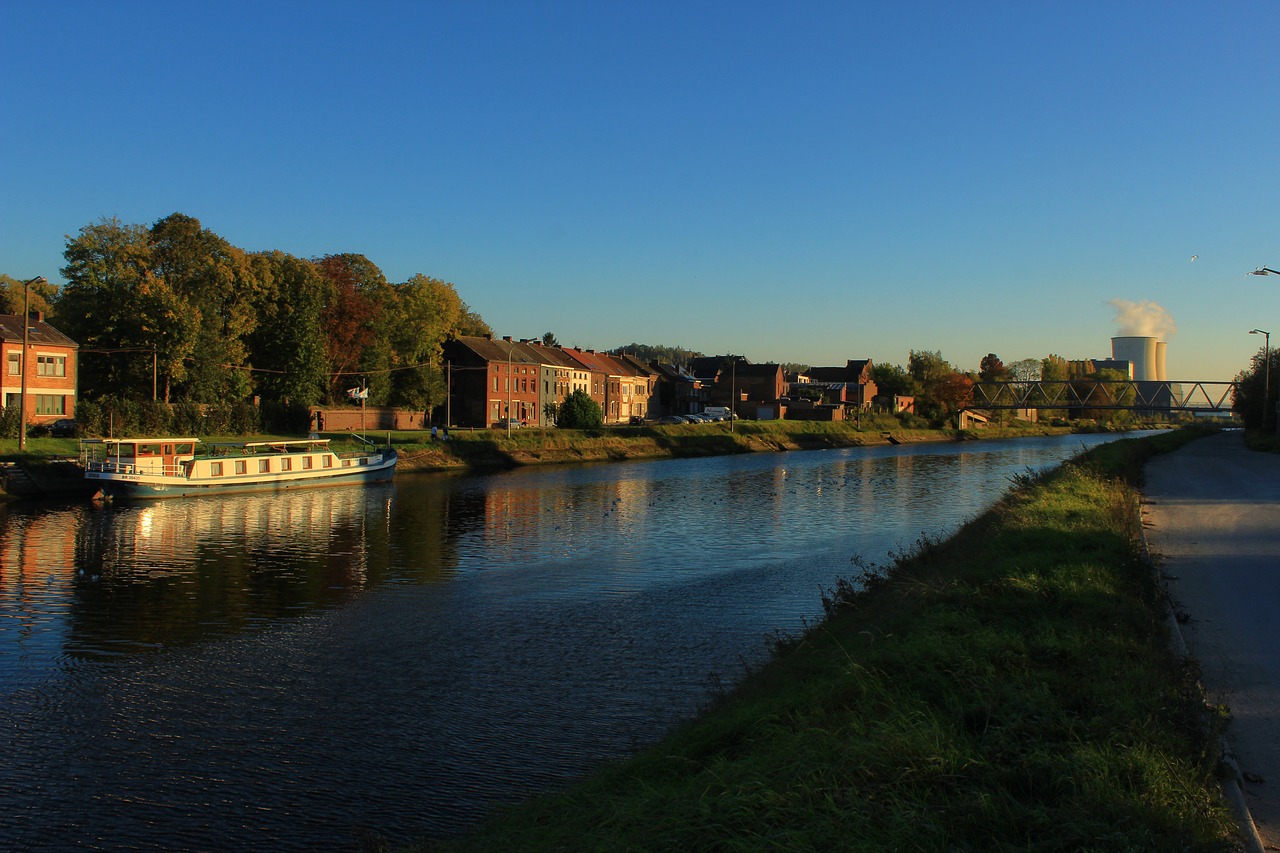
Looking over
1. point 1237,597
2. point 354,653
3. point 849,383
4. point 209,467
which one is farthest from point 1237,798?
point 849,383

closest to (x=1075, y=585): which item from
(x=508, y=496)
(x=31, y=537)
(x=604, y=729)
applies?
(x=604, y=729)

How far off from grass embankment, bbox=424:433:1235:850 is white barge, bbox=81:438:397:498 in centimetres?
3870

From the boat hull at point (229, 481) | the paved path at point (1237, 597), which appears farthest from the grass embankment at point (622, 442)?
the paved path at point (1237, 597)

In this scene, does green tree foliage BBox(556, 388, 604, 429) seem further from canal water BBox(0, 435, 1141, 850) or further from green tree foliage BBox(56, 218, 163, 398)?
canal water BBox(0, 435, 1141, 850)

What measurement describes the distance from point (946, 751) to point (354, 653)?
41.0ft

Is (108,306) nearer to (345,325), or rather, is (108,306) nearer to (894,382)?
(345,325)

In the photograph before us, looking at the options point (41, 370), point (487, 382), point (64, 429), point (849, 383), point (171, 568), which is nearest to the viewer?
point (171, 568)

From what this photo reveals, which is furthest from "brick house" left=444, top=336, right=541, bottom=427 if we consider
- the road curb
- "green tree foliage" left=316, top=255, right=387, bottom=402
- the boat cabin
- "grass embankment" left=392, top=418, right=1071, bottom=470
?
the road curb

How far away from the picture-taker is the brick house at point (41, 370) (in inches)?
2303

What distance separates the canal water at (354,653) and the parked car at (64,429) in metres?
19.8

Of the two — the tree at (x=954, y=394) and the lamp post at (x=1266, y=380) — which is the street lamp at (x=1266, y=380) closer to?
the lamp post at (x=1266, y=380)

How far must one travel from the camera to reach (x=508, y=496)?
46.6 m

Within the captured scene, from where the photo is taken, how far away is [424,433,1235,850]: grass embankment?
638cm

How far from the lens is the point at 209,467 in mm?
47562
